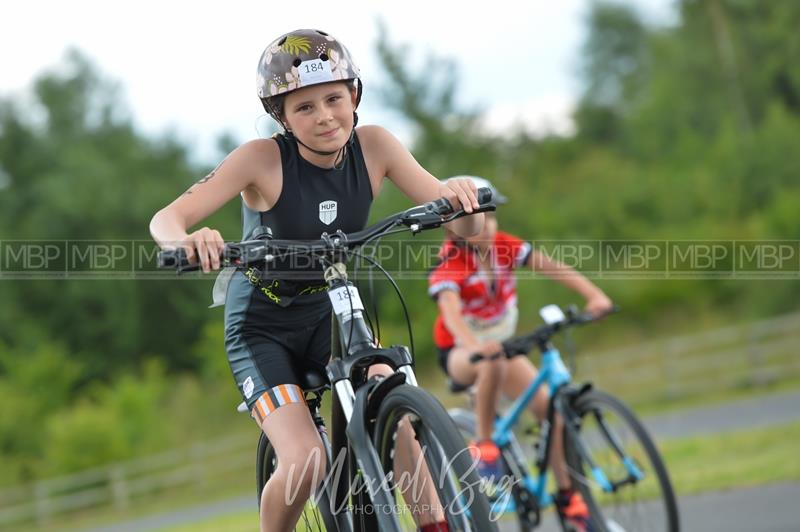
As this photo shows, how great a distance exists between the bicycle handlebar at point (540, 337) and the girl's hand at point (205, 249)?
3.44 m

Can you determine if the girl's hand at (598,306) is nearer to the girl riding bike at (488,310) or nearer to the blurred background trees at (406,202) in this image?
the girl riding bike at (488,310)

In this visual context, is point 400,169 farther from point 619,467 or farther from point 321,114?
point 619,467

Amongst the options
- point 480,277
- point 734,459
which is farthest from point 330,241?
point 734,459

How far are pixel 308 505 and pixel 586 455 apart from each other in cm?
250

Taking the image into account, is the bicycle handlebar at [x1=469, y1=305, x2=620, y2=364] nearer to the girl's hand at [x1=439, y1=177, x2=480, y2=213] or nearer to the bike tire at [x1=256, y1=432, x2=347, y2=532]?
the bike tire at [x1=256, y1=432, x2=347, y2=532]

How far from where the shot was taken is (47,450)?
26.8 m

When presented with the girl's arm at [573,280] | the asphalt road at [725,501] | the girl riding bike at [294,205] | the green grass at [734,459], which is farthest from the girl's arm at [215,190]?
the green grass at [734,459]

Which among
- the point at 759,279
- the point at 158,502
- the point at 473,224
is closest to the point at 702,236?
the point at 759,279

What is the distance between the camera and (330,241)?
4.05 meters

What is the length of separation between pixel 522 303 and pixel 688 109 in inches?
832

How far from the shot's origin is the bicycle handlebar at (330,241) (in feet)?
12.2

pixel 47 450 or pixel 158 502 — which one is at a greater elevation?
pixel 47 450

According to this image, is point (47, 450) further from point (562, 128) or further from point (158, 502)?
point (562, 128)

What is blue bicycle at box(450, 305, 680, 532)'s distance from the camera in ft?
21.1
